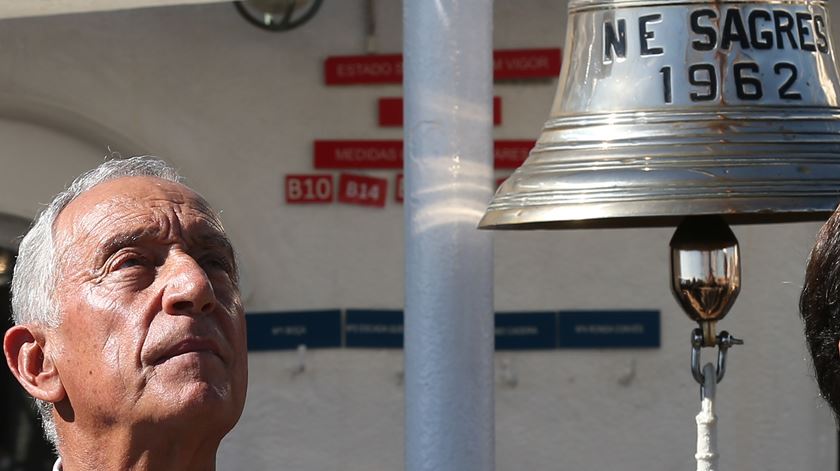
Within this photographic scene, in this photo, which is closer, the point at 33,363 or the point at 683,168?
the point at 33,363

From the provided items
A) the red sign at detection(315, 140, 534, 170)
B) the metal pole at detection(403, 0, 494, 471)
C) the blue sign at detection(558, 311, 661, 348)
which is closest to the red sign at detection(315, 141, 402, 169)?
the red sign at detection(315, 140, 534, 170)

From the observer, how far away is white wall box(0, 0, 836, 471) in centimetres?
493

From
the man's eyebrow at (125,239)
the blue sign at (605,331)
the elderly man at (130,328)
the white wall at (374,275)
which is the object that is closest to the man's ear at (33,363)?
the elderly man at (130,328)

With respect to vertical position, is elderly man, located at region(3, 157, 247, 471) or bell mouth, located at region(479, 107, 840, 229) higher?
bell mouth, located at region(479, 107, 840, 229)

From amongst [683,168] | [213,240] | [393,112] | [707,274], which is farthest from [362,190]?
[213,240]

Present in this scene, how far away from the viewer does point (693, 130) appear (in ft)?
8.93

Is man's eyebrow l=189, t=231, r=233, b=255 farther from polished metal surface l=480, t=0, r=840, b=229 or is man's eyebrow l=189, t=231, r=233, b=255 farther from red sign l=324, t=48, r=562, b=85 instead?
red sign l=324, t=48, r=562, b=85

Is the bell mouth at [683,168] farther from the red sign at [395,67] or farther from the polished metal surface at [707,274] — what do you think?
the red sign at [395,67]

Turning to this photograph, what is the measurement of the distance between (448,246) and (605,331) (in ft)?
6.06

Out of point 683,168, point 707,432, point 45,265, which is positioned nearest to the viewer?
point 45,265

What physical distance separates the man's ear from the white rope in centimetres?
119

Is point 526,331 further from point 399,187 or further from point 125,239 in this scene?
point 125,239

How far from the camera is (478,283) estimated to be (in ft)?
10.7

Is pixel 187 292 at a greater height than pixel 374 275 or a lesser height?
lesser
